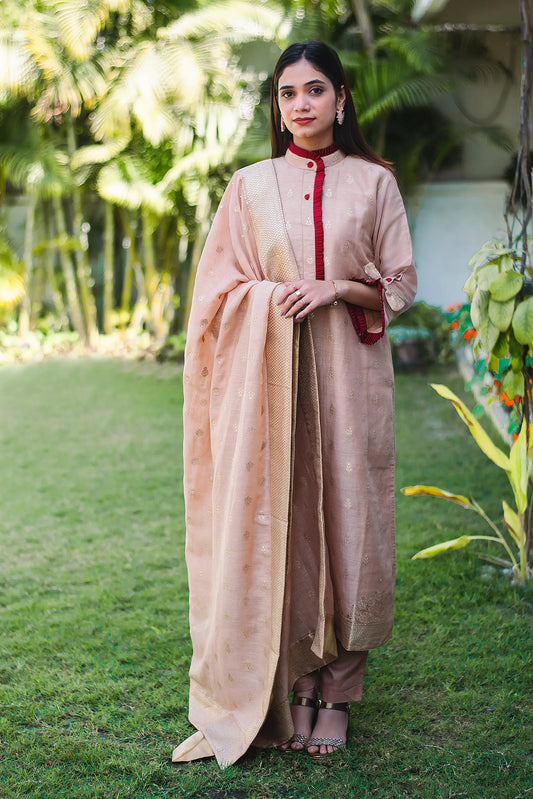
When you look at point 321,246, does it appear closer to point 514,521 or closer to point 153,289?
point 514,521

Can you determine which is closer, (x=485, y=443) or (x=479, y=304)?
(x=479, y=304)

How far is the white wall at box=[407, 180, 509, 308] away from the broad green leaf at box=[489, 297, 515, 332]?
18.8 ft

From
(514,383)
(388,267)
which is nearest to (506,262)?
(514,383)

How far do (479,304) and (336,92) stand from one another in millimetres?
1095

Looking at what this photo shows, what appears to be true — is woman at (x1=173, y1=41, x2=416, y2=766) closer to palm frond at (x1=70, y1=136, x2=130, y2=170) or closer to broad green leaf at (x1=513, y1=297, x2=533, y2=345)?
broad green leaf at (x1=513, y1=297, x2=533, y2=345)

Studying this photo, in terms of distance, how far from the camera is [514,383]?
125 inches

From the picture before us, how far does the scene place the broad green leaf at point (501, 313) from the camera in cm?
298

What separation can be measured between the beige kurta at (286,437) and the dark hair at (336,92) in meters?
0.06

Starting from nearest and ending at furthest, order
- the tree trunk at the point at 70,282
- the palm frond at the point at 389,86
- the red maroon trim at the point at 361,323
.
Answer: the red maroon trim at the point at 361,323
the palm frond at the point at 389,86
the tree trunk at the point at 70,282

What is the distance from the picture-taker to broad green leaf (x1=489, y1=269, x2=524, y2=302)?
2.95m

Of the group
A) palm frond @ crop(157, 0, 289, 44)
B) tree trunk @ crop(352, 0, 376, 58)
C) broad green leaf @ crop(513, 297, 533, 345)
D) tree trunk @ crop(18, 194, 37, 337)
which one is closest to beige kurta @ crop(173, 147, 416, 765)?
broad green leaf @ crop(513, 297, 533, 345)

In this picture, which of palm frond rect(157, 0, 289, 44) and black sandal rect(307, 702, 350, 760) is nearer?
black sandal rect(307, 702, 350, 760)

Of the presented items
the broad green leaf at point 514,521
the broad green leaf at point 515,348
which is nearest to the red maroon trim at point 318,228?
the broad green leaf at point 515,348

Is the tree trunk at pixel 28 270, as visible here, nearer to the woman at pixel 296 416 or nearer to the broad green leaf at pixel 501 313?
the broad green leaf at pixel 501 313
